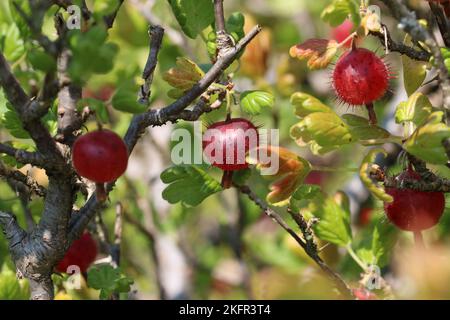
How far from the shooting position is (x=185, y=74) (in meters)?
1.63

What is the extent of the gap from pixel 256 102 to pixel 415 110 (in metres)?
0.33

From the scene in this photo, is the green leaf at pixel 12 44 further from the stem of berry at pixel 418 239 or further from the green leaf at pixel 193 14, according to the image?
the stem of berry at pixel 418 239

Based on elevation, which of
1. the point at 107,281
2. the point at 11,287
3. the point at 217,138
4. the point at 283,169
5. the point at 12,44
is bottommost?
the point at 11,287

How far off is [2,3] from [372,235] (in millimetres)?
1302

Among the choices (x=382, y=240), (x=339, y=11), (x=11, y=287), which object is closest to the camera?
(x=339, y=11)

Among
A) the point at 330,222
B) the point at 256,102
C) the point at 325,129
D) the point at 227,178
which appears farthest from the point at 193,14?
the point at 330,222

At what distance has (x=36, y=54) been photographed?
120cm

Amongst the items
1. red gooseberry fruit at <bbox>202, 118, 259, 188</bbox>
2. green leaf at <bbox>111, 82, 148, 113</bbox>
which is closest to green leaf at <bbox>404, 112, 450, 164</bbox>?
red gooseberry fruit at <bbox>202, 118, 259, 188</bbox>

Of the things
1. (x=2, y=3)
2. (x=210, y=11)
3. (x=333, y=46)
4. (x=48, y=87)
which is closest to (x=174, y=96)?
(x=210, y=11)

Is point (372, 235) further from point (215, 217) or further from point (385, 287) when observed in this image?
point (215, 217)

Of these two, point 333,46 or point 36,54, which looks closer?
point 36,54

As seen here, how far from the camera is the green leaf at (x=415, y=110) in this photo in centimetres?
150

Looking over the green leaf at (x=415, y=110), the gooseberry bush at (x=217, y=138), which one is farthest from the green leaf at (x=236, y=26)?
the green leaf at (x=415, y=110)

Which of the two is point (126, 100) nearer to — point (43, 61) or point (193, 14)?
point (43, 61)
